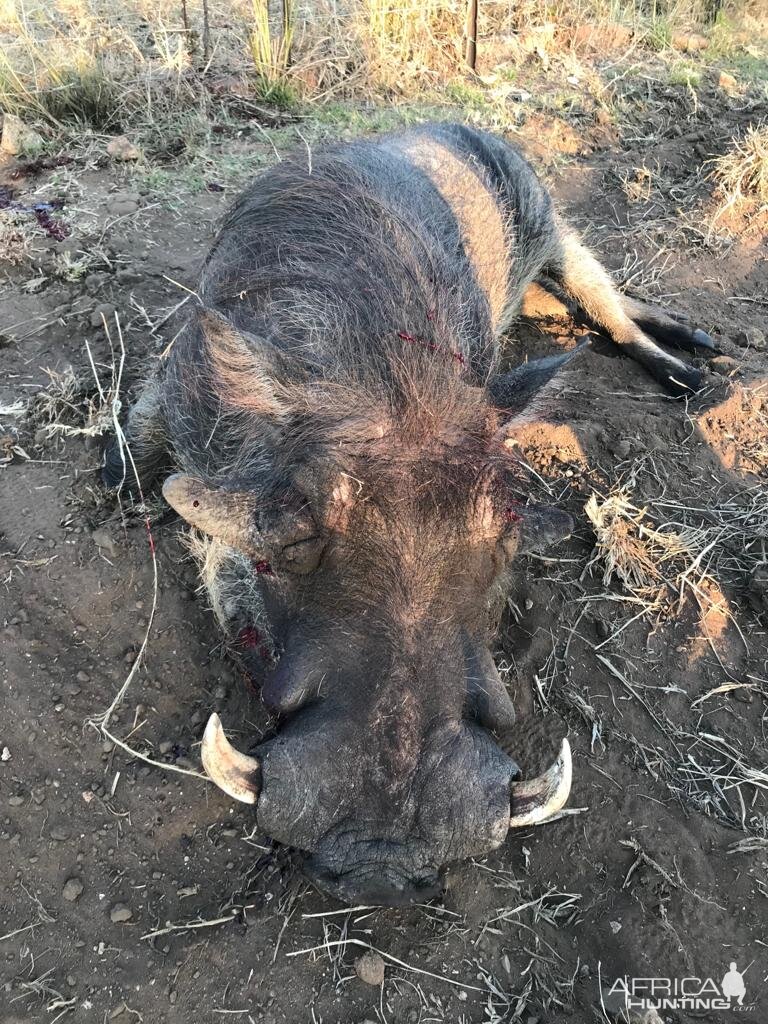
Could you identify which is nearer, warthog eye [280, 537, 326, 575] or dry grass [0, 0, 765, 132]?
warthog eye [280, 537, 326, 575]

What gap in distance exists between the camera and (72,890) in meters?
2.26

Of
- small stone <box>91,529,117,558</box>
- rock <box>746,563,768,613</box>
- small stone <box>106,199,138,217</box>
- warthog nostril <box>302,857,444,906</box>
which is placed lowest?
small stone <box>91,529,117,558</box>

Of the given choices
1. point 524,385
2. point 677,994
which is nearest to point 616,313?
point 524,385

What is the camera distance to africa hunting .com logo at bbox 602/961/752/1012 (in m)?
2.08

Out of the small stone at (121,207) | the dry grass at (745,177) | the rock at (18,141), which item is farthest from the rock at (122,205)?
the dry grass at (745,177)

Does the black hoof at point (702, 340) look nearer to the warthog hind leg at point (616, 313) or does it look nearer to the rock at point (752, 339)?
the warthog hind leg at point (616, 313)

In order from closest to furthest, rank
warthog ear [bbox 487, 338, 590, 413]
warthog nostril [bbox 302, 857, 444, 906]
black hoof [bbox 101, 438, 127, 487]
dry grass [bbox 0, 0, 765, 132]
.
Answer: warthog nostril [bbox 302, 857, 444, 906], warthog ear [bbox 487, 338, 590, 413], black hoof [bbox 101, 438, 127, 487], dry grass [bbox 0, 0, 765, 132]

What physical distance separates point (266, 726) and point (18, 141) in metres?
4.77

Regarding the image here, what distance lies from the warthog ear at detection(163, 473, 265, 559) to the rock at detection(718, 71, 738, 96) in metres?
6.93

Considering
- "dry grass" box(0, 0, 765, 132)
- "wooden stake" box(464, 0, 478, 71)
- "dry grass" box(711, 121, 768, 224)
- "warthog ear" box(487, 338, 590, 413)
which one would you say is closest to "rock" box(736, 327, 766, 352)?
"dry grass" box(711, 121, 768, 224)

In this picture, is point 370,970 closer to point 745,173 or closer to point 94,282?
point 94,282

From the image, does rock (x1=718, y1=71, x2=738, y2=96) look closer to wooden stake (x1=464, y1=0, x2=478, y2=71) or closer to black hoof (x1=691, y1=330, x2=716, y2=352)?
→ wooden stake (x1=464, y1=0, x2=478, y2=71)

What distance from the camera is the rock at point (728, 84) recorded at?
6.89m

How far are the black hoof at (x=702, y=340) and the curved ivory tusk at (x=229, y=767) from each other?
3708 millimetres
